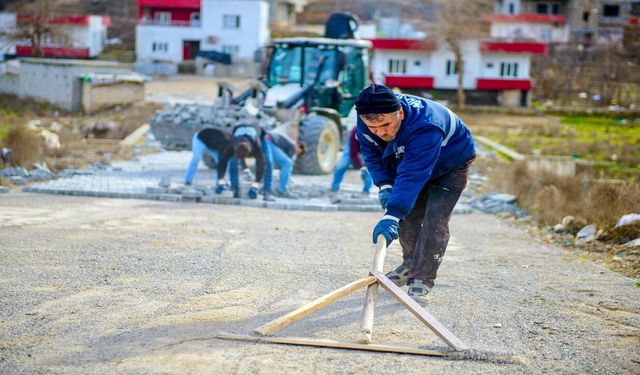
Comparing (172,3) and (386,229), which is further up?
(172,3)

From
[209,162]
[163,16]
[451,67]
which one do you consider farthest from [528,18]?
[209,162]

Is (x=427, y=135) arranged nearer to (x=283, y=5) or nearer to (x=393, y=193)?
(x=393, y=193)

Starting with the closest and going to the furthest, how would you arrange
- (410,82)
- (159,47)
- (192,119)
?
(192,119) < (410,82) < (159,47)

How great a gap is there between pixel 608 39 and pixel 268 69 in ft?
149

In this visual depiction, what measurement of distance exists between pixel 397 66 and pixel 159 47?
1629 cm

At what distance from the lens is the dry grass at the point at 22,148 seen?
1695cm

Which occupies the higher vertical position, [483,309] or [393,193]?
[393,193]

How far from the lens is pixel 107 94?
115ft

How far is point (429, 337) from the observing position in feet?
22.0

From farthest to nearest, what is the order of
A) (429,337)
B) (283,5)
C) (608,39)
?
(283,5) → (608,39) → (429,337)

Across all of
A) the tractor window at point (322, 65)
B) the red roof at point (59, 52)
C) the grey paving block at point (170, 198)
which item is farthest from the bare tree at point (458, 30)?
the grey paving block at point (170, 198)

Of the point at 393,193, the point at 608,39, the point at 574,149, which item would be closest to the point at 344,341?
the point at 393,193

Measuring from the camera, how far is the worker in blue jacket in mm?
7191

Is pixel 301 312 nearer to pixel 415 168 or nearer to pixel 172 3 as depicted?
pixel 415 168
